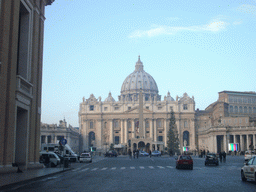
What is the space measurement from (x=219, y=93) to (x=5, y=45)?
117 meters

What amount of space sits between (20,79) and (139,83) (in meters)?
148

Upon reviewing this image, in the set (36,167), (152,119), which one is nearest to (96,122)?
(152,119)

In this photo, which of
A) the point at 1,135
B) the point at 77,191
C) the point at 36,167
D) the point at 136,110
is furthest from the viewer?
the point at 136,110

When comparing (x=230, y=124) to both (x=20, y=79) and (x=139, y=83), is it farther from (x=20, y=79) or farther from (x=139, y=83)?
(x=20, y=79)

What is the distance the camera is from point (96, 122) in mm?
136250

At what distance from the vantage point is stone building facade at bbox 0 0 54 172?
1862 centimetres

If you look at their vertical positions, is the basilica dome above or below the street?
above

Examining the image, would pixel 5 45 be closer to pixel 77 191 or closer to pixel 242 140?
pixel 77 191

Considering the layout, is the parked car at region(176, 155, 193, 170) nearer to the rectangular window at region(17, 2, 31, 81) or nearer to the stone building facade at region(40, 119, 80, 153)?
the rectangular window at region(17, 2, 31, 81)

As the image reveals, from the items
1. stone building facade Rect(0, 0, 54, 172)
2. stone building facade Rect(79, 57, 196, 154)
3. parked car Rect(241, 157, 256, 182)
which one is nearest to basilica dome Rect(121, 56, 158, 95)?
stone building facade Rect(79, 57, 196, 154)

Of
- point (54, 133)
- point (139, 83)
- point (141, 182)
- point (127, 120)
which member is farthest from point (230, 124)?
point (141, 182)

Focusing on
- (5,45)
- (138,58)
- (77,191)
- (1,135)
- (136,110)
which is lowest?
(77,191)

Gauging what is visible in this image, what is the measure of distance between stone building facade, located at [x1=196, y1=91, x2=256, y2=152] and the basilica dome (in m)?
31.8

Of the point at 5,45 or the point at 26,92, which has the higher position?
the point at 5,45
